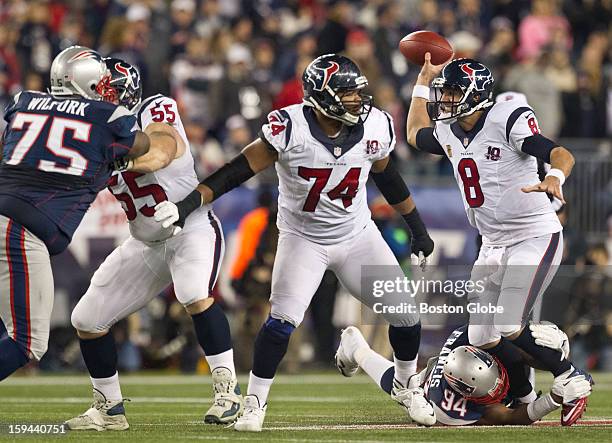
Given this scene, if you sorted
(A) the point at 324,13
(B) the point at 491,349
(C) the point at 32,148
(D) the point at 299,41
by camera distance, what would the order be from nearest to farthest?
(C) the point at 32,148 → (B) the point at 491,349 → (D) the point at 299,41 → (A) the point at 324,13

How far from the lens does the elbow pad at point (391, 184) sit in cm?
802

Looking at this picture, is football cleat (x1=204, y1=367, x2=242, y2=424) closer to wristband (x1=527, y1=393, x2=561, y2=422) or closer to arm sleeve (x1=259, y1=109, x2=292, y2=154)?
arm sleeve (x1=259, y1=109, x2=292, y2=154)

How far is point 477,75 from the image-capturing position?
8148mm

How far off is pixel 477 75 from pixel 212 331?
2160mm

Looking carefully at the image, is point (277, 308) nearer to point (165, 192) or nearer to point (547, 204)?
point (165, 192)

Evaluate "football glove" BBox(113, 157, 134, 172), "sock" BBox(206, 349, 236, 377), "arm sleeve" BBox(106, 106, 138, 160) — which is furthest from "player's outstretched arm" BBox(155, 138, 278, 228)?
"sock" BBox(206, 349, 236, 377)

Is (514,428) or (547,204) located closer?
(514,428)

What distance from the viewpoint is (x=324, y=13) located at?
665 inches

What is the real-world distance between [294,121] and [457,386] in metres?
1.72

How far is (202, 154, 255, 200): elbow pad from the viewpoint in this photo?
746 centimetres

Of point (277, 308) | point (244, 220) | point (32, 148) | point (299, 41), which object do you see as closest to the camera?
point (32, 148)

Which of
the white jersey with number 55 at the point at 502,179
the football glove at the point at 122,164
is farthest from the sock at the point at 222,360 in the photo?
the white jersey with number 55 at the point at 502,179

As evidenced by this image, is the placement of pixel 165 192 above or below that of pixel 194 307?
above

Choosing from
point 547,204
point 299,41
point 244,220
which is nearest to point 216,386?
point 547,204
